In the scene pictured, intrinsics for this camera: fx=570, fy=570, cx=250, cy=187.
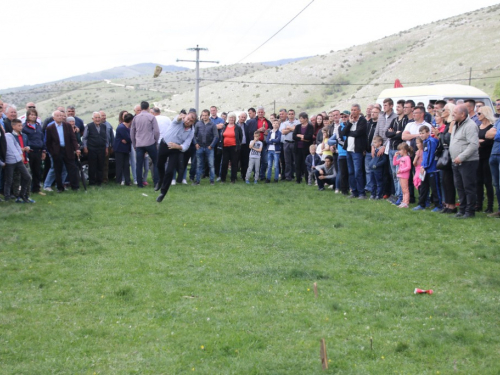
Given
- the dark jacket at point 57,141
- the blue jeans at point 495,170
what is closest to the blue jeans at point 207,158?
the dark jacket at point 57,141

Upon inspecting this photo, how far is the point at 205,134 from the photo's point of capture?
17984mm

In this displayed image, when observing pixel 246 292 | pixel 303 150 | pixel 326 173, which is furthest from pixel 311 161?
pixel 246 292

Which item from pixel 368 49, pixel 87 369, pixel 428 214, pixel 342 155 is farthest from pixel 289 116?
pixel 368 49

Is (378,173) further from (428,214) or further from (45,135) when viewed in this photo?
(45,135)

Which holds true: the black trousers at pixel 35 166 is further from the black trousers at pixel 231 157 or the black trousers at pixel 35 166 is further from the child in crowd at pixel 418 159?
the child in crowd at pixel 418 159

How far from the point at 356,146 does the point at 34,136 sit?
28.0ft

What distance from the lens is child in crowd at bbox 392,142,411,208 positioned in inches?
530

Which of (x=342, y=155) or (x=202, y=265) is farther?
(x=342, y=155)

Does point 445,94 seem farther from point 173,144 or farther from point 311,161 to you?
point 173,144

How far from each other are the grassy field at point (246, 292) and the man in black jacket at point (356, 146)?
242cm

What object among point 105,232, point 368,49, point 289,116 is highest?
point 368,49

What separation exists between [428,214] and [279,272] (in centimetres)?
554

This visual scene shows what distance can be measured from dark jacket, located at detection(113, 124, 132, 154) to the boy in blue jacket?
8.79 m

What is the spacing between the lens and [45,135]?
621 inches
